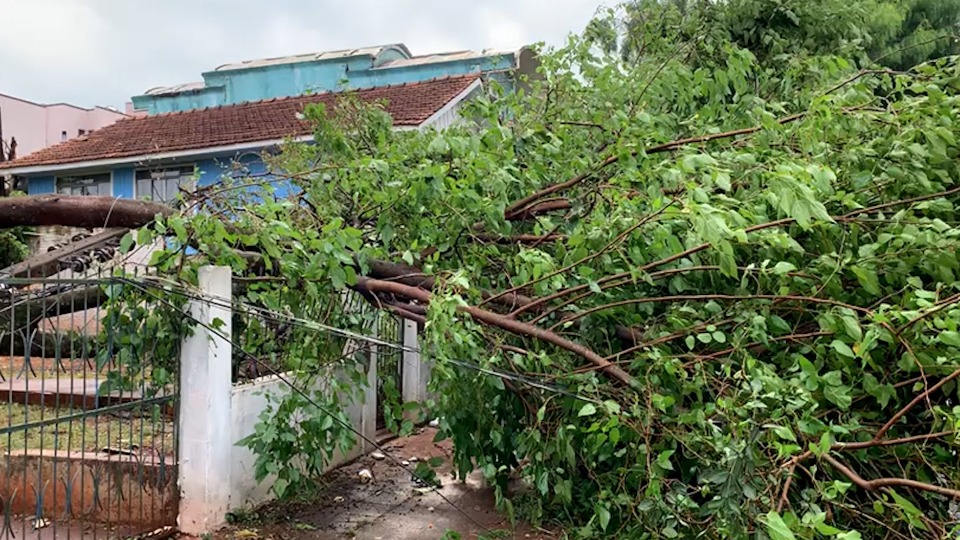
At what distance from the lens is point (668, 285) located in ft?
11.8

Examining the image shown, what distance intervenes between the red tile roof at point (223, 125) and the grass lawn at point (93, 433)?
21.0ft

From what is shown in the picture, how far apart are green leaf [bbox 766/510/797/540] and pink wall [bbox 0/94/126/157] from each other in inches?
937

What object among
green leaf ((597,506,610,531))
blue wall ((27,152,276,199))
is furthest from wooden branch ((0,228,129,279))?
blue wall ((27,152,276,199))

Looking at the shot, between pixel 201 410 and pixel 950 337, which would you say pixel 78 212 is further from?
pixel 950 337

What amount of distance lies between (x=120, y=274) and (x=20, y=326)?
2.06 feet

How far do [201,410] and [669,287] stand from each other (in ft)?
9.73

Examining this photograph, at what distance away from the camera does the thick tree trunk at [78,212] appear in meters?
3.96

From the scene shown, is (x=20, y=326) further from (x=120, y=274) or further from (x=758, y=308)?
(x=758, y=308)

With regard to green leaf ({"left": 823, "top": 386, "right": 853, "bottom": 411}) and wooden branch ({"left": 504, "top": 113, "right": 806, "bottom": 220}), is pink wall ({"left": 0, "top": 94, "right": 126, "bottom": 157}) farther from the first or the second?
green leaf ({"left": 823, "top": 386, "right": 853, "bottom": 411})

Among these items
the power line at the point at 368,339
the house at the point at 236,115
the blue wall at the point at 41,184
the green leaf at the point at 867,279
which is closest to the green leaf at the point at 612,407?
the power line at the point at 368,339

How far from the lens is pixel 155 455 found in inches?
175

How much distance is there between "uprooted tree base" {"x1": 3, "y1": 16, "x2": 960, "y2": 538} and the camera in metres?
2.69

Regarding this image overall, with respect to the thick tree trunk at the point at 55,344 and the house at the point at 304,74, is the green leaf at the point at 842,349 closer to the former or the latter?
the thick tree trunk at the point at 55,344

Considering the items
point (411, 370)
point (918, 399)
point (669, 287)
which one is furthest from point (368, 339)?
point (411, 370)
